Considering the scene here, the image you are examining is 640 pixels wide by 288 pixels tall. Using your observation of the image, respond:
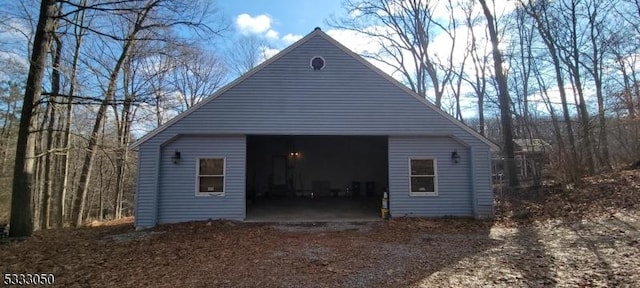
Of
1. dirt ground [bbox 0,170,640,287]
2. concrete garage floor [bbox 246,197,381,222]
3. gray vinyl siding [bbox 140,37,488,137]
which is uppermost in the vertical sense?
gray vinyl siding [bbox 140,37,488,137]

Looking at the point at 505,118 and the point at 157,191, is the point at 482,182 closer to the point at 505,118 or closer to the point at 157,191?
the point at 505,118

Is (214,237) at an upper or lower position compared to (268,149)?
lower

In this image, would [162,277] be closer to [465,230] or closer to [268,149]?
[465,230]

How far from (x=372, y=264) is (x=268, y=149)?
12.0 metres

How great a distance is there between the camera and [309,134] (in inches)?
445

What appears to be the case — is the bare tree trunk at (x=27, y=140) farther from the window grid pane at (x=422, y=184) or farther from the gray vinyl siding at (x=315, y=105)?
the window grid pane at (x=422, y=184)

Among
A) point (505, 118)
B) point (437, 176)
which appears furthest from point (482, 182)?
point (505, 118)

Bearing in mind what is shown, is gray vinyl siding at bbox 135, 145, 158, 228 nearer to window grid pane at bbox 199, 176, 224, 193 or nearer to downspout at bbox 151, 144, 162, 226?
downspout at bbox 151, 144, 162, 226

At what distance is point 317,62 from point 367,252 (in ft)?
21.1

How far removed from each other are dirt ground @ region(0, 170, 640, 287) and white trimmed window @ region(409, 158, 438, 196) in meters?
1.03

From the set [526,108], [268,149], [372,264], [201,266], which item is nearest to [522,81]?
[526,108]

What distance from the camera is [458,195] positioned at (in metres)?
11.5

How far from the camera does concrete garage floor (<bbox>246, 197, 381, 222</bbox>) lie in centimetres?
1163

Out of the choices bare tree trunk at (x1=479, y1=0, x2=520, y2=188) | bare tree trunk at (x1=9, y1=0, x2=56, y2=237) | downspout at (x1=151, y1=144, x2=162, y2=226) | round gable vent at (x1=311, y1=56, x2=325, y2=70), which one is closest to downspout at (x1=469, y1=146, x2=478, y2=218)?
round gable vent at (x1=311, y1=56, x2=325, y2=70)
